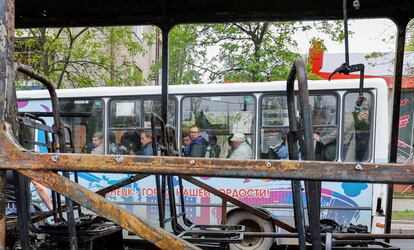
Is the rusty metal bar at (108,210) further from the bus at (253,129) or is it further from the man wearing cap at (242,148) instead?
the man wearing cap at (242,148)

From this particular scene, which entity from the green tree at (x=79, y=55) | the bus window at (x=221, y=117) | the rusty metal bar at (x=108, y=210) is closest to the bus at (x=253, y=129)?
the bus window at (x=221, y=117)

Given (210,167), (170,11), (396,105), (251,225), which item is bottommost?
(251,225)

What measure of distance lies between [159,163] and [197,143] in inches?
282

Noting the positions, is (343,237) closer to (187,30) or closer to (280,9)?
(280,9)

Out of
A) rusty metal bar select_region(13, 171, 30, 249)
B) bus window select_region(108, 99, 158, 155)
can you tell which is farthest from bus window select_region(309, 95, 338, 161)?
rusty metal bar select_region(13, 171, 30, 249)

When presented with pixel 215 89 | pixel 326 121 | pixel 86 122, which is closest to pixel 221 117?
pixel 215 89

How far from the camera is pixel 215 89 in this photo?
8727 millimetres

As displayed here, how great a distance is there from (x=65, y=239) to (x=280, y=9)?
231 cm

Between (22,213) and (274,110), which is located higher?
(274,110)

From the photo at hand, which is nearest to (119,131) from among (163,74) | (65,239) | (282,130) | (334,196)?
(282,130)

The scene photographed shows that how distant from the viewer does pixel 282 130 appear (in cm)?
848

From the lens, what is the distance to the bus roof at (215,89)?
846 cm

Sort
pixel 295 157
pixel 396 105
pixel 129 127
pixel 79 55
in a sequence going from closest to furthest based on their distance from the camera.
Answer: pixel 295 157 → pixel 396 105 → pixel 129 127 → pixel 79 55

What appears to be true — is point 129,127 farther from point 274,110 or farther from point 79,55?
point 79,55
